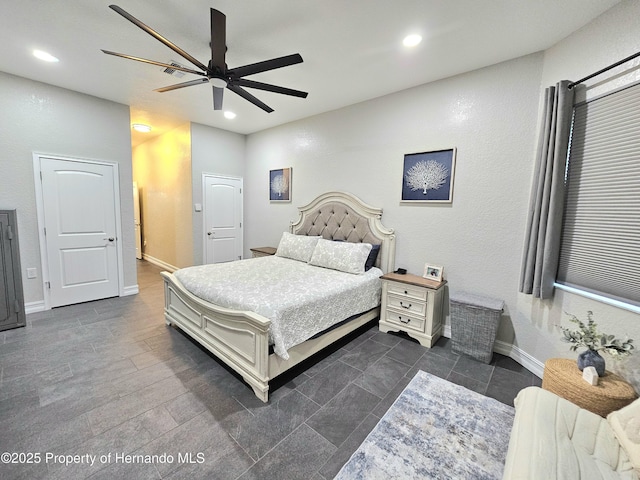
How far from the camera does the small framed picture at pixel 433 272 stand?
9.92 feet

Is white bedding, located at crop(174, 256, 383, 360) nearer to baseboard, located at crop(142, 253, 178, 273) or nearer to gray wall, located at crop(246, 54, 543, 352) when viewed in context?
gray wall, located at crop(246, 54, 543, 352)

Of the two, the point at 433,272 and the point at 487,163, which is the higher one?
the point at 487,163

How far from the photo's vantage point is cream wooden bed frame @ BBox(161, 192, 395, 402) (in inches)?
79.3

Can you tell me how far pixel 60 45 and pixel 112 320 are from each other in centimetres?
288

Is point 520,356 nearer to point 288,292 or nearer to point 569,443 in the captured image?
point 569,443

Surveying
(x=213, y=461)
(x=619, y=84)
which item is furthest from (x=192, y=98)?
(x=619, y=84)

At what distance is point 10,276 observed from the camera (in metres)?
3.02

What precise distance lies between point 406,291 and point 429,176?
1.34 meters

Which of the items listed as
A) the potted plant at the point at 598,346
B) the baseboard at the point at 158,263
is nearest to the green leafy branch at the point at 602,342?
the potted plant at the point at 598,346

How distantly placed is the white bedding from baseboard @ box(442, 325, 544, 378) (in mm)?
1285

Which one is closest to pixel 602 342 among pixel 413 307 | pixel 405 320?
pixel 413 307

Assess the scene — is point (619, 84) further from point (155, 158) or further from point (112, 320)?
point (155, 158)

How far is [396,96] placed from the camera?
131 inches

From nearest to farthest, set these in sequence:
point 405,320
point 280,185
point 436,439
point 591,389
Result: point 591,389 → point 436,439 → point 405,320 → point 280,185
